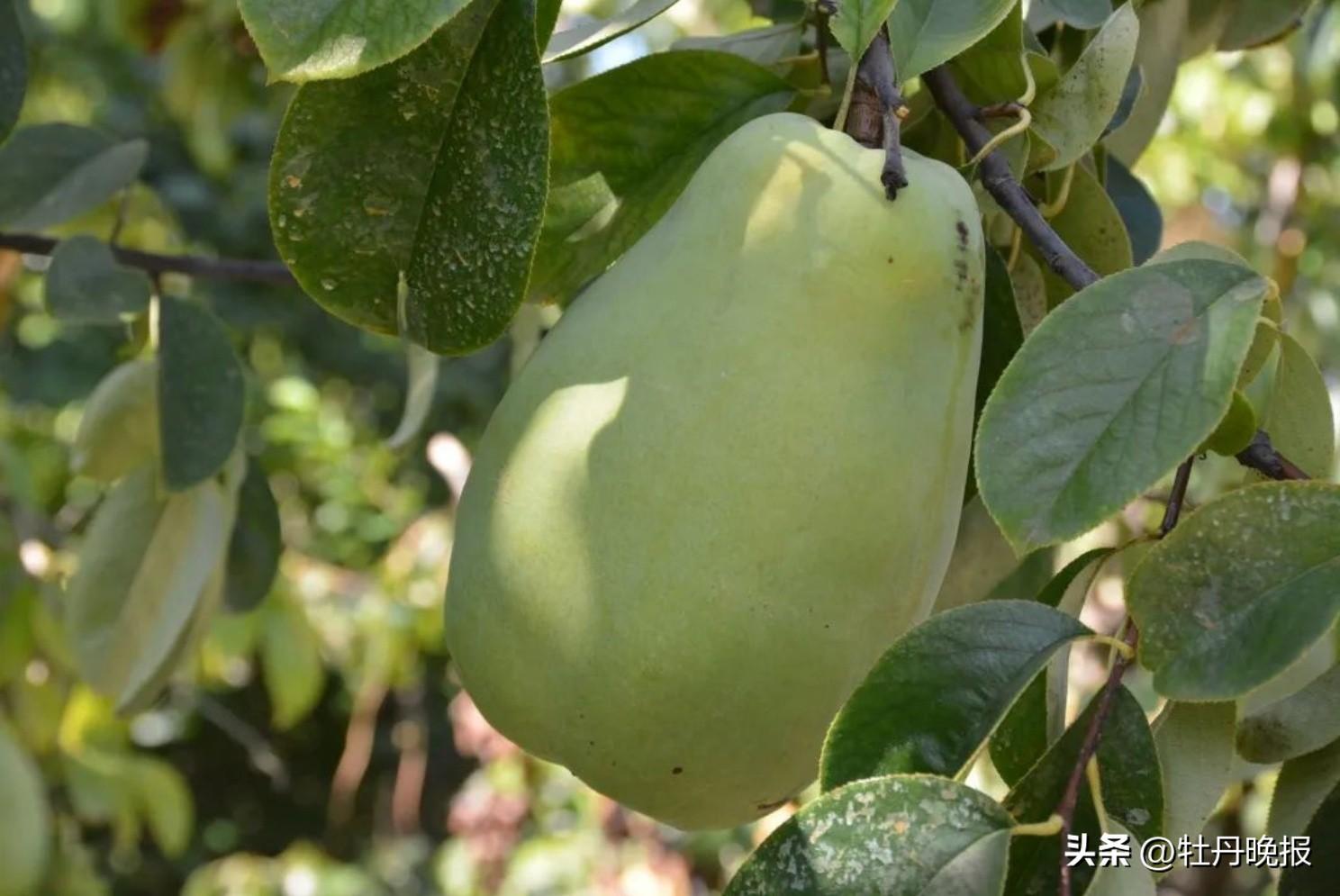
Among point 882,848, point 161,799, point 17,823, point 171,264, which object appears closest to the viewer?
point 882,848

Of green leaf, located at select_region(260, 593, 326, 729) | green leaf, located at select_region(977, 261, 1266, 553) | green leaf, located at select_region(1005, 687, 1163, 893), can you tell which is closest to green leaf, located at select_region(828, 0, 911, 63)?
green leaf, located at select_region(977, 261, 1266, 553)

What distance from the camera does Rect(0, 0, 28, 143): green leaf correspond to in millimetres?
800

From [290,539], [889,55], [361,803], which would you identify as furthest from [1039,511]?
[361,803]

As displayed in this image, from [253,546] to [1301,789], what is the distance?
0.75 metres

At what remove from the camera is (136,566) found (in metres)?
1.02

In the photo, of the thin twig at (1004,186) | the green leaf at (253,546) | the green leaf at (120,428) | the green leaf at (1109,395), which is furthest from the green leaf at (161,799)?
the green leaf at (1109,395)

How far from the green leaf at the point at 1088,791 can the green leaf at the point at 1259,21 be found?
502 mm

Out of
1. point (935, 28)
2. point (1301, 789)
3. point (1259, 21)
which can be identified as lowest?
point (1301, 789)

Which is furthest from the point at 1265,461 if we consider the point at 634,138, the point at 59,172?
the point at 59,172

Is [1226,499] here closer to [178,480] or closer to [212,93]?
[178,480]

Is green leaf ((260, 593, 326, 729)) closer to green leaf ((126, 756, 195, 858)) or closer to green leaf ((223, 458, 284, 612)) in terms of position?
green leaf ((126, 756, 195, 858))

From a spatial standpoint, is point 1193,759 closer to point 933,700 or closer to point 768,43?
point 933,700

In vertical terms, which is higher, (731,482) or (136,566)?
(731,482)

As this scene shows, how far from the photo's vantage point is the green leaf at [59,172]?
1105mm
